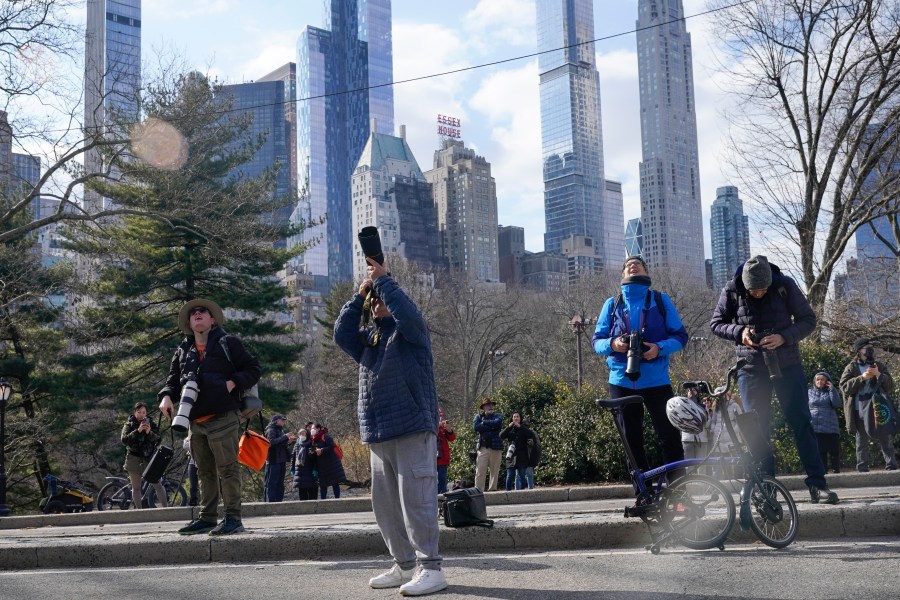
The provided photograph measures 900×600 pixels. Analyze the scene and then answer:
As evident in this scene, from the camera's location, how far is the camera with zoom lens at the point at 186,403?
6723 millimetres

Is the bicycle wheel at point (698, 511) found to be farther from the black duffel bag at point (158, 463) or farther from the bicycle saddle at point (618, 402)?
the black duffel bag at point (158, 463)

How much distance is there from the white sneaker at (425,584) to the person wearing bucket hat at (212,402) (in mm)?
2577

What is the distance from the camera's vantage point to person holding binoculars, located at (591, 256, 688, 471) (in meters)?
6.19

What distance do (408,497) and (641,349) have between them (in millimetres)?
2187

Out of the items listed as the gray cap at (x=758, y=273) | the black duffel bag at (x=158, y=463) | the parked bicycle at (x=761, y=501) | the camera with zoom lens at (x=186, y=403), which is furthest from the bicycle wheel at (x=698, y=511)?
the black duffel bag at (x=158, y=463)

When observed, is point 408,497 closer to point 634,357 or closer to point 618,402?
point 618,402

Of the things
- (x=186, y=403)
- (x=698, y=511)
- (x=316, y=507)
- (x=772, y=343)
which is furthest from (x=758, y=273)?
(x=316, y=507)

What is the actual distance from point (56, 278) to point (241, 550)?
24454mm

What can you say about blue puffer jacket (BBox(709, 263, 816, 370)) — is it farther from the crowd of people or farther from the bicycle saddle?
the bicycle saddle

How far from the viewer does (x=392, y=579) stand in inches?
198

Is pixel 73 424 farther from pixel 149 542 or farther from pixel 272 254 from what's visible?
pixel 149 542

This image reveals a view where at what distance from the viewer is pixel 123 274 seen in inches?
1154

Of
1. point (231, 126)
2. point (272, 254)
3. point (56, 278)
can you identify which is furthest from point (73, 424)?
point (231, 126)

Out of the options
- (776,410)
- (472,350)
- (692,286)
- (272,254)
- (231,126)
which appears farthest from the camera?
(692,286)
